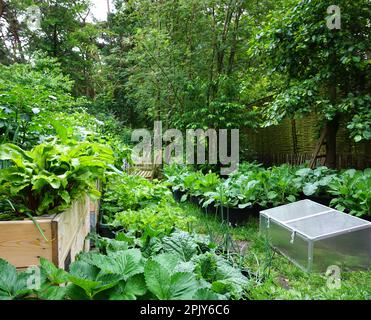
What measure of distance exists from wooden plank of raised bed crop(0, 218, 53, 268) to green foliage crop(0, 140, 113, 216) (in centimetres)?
8

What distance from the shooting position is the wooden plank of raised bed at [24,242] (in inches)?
39.6

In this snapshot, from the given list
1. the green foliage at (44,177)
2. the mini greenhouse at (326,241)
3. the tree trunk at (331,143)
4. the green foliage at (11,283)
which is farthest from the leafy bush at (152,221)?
the tree trunk at (331,143)

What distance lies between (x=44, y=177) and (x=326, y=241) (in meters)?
1.94

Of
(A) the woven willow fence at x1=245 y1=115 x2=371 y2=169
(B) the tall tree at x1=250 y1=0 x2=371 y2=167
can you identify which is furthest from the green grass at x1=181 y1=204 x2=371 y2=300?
(A) the woven willow fence at x1=245 y1=115 x2=371 y2=169

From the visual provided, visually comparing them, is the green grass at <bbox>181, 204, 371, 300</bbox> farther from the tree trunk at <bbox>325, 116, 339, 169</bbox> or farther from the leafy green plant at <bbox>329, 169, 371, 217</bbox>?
the tree trunk at <bbox>325, 116, 339, 169</bbox>

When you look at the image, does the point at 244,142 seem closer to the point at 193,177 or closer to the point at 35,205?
the point at 193,177

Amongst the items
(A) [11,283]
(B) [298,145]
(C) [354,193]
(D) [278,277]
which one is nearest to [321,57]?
(C) [354,193]

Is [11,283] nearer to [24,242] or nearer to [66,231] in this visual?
[24,242]

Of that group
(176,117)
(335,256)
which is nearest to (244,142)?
(176,117)

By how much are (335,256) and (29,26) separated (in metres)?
8.78

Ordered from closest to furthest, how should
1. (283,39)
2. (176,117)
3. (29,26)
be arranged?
(283,39) < (176,117) < (29,26)

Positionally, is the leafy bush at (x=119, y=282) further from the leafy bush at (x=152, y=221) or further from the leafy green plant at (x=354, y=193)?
the leafy green plant at (x=354, y=193)

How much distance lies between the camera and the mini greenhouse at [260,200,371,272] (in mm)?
2158
